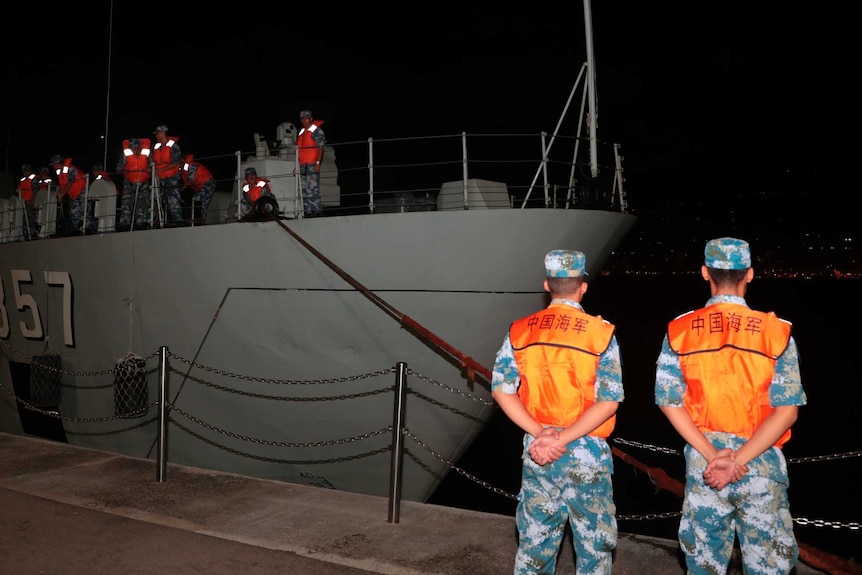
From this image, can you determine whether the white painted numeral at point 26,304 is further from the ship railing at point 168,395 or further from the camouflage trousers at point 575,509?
the camouflage trousers at point 575,509

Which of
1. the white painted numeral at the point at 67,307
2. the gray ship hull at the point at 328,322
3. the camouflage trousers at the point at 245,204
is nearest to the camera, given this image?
the gray ship hull at the point at 328,322

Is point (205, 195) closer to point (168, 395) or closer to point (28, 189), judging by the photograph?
point (168, 395)

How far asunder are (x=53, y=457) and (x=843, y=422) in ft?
78.0

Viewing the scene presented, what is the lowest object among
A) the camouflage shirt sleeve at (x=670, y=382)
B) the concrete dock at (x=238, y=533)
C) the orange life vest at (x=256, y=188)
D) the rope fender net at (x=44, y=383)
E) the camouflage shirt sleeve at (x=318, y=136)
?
the concrete dock at (x=238, y=533)

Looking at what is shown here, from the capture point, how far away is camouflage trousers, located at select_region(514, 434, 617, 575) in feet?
8.83

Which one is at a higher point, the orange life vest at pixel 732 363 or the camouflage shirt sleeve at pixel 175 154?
the camouflage shirt sleeve at pixel 175 154

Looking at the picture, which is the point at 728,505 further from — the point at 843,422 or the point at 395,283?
the point at 843,422

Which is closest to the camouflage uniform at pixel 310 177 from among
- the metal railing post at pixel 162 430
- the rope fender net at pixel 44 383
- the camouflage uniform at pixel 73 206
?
the metal railing post at pixel 162 430

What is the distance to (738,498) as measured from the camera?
255 centimetres

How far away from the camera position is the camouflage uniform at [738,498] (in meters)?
2.51

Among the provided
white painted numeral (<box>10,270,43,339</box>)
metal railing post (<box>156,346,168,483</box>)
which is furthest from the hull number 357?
metal railing post (<box>156,346,168,483</box>)

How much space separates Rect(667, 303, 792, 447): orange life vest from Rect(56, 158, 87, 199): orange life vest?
952 centimetres

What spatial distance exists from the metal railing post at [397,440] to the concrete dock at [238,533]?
0.34ft

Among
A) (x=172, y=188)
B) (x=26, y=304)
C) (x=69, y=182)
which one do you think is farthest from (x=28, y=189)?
(x=172, y=188)
